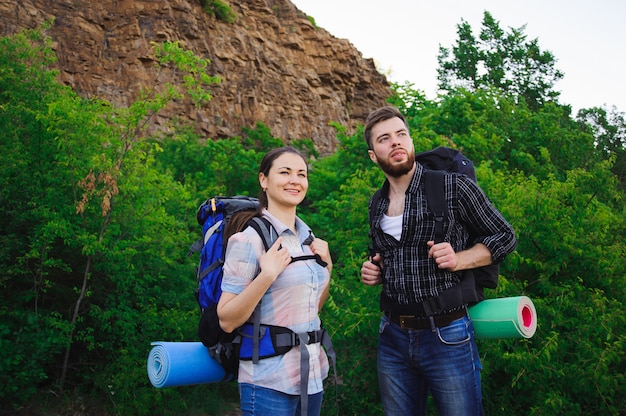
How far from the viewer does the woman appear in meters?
2.31

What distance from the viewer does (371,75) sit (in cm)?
3167

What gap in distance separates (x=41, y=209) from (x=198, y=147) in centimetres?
961

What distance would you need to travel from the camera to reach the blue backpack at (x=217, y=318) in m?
2.36

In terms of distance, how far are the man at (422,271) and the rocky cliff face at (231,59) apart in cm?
1749

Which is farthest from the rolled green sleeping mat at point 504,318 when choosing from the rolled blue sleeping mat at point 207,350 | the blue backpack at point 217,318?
the blue backpack at point 217,318

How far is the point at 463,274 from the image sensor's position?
2.68 meters

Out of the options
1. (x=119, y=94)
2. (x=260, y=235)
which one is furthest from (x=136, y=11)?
Result: (x=260, y=235)

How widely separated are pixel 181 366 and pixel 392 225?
127cm

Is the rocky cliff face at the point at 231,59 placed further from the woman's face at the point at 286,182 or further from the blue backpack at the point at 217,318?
the woman's face at the point at 286,182

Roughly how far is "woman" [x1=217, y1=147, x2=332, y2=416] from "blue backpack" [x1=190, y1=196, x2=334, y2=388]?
3cm

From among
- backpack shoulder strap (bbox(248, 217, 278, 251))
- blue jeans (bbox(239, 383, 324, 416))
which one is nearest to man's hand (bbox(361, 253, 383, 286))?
backpack shoulder strap (bbox(248, 217, 278, 251))

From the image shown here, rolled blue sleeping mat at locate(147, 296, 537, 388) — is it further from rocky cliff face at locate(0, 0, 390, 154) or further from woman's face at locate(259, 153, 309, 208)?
rocky cliff face at locate(0, 0, 390, 154)

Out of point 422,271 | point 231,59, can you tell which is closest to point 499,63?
point 231,59

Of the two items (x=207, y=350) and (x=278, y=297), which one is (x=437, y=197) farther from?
(x=207, y=350)
